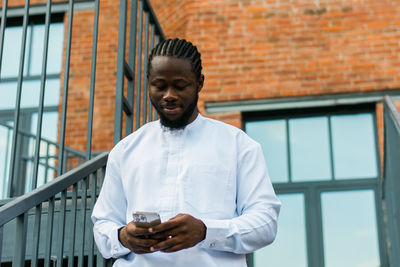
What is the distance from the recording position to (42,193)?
282 centimetres

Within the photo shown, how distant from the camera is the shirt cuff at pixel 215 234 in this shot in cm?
237

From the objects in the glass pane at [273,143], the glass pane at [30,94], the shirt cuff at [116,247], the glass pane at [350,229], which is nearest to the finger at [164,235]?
the shirt cuff at [116,247]

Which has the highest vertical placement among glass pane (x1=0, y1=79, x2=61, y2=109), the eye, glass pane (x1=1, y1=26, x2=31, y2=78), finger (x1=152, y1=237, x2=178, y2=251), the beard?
glass pane (x1=1, y1=26, x2=31, y2=78)

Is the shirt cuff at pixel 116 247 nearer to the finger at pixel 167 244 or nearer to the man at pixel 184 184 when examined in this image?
the man at pixel 184 184

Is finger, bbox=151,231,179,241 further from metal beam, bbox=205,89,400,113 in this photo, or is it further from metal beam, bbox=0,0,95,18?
metal beam, bbox=0,0,95,18

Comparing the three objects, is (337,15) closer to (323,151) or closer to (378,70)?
(378,70)

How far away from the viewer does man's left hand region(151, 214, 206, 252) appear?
2264 millimetres

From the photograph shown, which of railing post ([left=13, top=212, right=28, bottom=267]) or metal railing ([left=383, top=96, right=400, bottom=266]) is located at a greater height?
metal railing ([left=383, top=96, right=400, bottom=266])

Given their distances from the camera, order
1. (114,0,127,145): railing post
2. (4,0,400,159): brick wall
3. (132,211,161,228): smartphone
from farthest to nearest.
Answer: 1. (4,0,400,159): brick wall
2. (114,0,127,145): railing post
3. (132,211,161,228): smartphone

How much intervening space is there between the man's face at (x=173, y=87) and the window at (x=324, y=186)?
5.97m

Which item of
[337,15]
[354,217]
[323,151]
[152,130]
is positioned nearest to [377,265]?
[354,217]

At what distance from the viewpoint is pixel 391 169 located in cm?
494

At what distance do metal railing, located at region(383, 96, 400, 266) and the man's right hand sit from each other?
2308 millimetres

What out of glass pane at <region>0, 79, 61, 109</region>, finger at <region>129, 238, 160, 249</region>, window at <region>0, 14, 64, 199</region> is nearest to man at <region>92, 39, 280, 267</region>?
finger at <region>129, 238, 160, 249</region>
